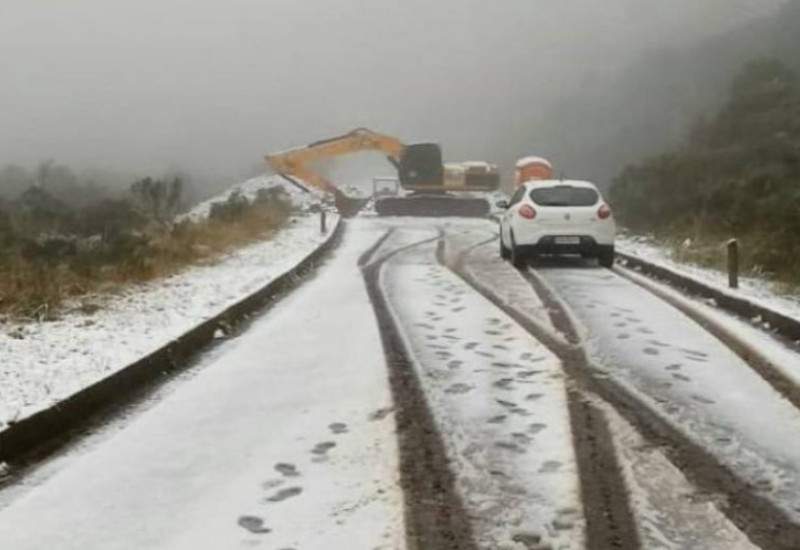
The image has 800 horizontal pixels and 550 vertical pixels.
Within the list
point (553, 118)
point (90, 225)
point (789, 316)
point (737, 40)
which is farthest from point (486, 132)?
point (789, 316)

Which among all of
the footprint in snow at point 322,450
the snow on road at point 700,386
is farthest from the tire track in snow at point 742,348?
the footprint in snow at point 322,450

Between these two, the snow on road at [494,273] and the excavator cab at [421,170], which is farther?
the excavator cab at [421,170]

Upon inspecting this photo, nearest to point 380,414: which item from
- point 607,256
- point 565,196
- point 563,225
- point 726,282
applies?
point 726,282

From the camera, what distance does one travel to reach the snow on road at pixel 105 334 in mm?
8297

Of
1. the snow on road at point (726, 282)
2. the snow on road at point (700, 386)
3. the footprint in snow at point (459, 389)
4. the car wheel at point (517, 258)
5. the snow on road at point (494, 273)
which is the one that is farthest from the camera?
the car wheel at point (517, 258)

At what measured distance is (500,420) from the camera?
7.63 m

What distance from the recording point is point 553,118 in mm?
107625

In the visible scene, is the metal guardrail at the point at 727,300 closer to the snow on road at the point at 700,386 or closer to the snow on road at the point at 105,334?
the snow on road at the point at 700,386

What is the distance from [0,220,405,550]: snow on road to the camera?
17.7 ft

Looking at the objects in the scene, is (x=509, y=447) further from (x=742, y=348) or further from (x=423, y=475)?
(x=742, y=348)

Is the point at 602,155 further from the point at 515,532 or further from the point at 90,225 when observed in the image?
the point at 515,532

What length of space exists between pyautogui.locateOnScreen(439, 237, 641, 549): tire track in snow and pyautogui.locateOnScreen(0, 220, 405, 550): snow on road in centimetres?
97

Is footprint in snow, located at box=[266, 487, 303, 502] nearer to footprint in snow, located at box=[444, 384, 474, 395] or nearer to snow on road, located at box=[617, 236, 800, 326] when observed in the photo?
footprint in snow, located at box=[444, 384, 474, 395]

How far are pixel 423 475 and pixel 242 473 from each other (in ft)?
3.48
